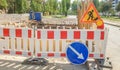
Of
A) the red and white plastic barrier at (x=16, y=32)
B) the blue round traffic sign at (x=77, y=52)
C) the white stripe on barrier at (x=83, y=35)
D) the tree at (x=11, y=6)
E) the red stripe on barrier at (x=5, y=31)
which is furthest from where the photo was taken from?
the tree at (x=11, y=6)

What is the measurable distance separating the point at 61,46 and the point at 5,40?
164 cm

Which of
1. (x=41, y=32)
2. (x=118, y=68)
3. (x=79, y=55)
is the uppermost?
(x=41, y=32)

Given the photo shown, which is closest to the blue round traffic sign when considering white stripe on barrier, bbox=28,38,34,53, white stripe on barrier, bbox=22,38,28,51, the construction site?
the construction site

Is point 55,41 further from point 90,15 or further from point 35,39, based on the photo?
point 90,15

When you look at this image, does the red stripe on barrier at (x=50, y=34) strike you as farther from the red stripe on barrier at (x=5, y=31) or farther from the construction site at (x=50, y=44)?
the red stripe on barrier at (x=5, y=31)

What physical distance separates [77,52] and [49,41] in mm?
1335

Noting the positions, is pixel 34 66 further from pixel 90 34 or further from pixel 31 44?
pixel 90 34

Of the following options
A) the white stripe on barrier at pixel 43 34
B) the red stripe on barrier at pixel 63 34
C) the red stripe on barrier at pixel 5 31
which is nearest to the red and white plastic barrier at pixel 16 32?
the red stripe on barrier at pixel 5 31

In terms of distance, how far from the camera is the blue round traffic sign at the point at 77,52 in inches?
266

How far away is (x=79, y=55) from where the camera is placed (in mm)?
6773

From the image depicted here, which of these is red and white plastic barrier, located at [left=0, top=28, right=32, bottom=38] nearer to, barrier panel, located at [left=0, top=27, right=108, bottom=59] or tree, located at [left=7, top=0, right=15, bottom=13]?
barrier panel, located at [left=0, top=27, right=108, bottom=59]

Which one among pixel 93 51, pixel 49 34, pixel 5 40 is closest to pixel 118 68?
pixel 93 51

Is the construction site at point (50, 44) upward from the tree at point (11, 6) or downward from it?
downward

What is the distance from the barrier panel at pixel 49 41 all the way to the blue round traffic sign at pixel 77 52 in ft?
2.85
